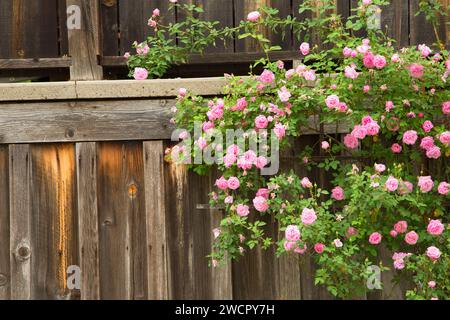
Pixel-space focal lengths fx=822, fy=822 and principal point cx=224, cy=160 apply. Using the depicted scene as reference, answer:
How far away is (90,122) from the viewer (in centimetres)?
456

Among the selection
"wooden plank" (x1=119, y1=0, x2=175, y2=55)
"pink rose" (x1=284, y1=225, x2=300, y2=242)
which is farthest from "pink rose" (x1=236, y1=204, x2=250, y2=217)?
"wooden plank" (x1=119, y1=0, x2=175, y2=55)

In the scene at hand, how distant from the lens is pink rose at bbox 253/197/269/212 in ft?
14.0

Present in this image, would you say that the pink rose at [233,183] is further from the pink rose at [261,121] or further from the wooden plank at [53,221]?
the wooden plank at [53,221]

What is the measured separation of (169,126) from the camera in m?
4.56

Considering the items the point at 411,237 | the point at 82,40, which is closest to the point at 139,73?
the point at 82,40

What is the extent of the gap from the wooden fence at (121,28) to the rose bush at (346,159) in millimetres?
301

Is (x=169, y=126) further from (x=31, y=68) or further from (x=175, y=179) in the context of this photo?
(x=31, y=68)

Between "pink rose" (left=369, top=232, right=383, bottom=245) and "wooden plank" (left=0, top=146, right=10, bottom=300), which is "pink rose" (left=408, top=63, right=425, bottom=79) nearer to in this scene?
"pink rose" (left=369, top=232, right=383, bottom=245)

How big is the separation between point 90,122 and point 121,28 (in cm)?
69

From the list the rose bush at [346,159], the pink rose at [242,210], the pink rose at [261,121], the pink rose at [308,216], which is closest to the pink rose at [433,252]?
the rose bush at [346,159]

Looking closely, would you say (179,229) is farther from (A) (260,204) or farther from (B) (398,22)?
(B) (398,22)

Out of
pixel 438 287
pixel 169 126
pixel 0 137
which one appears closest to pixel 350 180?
pixel 438 287

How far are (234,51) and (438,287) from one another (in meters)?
1.79

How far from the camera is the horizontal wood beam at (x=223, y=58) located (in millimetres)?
4832
